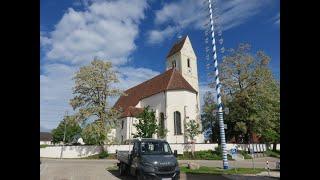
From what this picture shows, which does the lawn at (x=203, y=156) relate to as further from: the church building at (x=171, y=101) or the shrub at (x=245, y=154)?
the church building at (x=171, y=101)

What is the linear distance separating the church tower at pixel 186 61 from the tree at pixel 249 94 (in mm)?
17632

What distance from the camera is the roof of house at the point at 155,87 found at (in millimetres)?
53688

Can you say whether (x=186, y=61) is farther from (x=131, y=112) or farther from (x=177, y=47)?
(x=131, y=112)

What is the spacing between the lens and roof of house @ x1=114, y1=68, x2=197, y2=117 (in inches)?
2114

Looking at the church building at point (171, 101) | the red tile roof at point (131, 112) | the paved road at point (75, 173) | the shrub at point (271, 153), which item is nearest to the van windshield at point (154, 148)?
the paved road at point (75, 173)

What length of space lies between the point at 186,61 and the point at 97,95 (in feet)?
86.5

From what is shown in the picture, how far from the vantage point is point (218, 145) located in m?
46.9

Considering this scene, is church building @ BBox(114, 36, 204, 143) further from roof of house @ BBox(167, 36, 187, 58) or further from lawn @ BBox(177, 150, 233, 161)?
lawn @ BBox(177, 150, 233, 161)

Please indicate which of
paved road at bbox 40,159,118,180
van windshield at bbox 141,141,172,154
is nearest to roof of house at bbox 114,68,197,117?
paved road at bbox 40,159,118,180

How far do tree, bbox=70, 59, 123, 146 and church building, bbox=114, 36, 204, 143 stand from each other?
7899 millimetres
